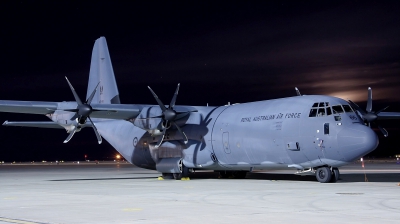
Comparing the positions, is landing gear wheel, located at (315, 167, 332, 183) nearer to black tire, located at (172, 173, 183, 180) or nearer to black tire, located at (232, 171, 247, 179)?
black tire, located at (232, 171, 247, 179)

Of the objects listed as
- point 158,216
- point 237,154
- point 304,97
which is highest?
point 304,97

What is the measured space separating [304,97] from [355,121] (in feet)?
9.26

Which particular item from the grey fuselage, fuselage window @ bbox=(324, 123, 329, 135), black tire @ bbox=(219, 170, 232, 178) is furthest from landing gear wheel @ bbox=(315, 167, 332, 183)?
black tire @ bbox=(219, 170, 232, 178)

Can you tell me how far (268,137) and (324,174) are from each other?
2955 millimetres

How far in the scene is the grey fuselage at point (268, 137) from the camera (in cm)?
Result: 2223

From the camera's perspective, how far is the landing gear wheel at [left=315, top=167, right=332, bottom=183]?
23.0 metres

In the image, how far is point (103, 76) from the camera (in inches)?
1437

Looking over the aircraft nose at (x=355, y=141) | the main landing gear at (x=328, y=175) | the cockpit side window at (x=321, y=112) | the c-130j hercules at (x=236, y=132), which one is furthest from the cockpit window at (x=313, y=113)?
the main landing gear at (x=328, y=175)

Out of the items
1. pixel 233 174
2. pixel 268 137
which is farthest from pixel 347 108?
pixel 233 174

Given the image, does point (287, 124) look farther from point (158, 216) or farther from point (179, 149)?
point (158, 216)

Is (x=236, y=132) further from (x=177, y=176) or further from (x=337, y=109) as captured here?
(x=337, y=109)

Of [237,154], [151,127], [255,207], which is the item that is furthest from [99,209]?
[151,127]

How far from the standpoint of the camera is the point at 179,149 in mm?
29219

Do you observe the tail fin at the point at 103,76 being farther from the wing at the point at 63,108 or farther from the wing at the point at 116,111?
the wing at the point at 63,108
